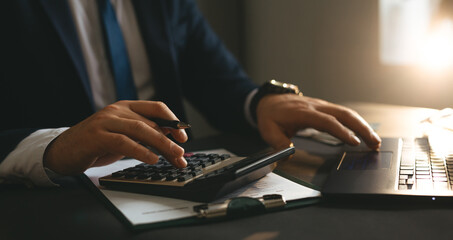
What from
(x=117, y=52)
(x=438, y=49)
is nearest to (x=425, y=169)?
(x=117, y=52)

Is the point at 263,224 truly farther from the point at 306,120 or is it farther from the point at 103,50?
the point at 103,50

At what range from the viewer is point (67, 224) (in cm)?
50

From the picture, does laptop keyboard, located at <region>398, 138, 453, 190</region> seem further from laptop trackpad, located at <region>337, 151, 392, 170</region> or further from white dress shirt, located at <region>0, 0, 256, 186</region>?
white dress shirt, located at <region>0, 0, 256, 186</region>

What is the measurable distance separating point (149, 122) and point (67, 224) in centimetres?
20

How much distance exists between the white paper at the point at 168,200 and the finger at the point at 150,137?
0.22 ft

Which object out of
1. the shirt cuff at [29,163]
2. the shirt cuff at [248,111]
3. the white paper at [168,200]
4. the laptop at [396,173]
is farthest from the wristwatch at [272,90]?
the shirt cuff at [29,163]

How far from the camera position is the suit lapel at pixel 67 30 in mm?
1104

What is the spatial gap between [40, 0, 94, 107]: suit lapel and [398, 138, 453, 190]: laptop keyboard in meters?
0.78

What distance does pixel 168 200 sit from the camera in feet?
1.77

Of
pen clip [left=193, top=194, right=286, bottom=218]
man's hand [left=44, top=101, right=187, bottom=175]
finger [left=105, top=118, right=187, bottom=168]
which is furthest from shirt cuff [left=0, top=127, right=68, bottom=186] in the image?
pen clip [left=193, top=194, right=286, bottom=218]

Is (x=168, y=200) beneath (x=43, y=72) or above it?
beneath

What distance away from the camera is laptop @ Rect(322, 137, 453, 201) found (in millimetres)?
513

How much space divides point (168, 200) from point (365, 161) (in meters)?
0.31

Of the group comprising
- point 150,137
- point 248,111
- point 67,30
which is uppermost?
point 67,30
